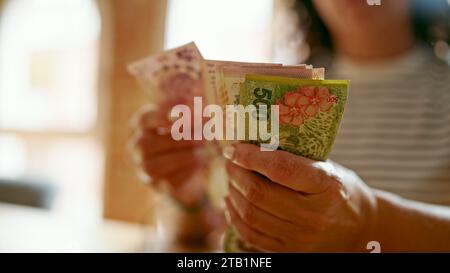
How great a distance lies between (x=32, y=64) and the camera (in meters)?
3.55

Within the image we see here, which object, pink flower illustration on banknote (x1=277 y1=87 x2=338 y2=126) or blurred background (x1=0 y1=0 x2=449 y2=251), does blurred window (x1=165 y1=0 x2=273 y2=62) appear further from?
pink flower illustration on banknote (x1=277 y1=87 x2=338 y2=126)

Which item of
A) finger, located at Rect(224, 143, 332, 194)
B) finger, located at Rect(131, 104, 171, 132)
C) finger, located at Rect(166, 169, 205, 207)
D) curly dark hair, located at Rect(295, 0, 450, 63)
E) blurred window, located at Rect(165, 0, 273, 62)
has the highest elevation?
blurred window, located at Rect(165, 0, 273, 62)

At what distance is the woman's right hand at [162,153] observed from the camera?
3.24 feet

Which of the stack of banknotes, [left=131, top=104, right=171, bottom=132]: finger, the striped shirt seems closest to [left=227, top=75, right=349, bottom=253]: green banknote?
the stack of banknotes

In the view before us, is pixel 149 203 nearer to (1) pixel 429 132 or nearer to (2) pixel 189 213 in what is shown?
(2) pixel 189 213

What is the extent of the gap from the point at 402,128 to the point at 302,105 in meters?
0.69

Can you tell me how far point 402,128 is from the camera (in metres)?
1.11

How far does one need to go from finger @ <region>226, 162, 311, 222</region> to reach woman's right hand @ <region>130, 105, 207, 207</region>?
447 mm

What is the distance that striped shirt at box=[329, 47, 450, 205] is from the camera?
3.44 feet

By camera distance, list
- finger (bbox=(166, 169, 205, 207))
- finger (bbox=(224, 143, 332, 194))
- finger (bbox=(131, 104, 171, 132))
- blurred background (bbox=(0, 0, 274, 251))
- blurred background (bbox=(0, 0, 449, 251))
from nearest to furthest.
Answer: finger (bbox=(224, 143, 332, 194)) < finger (bbox=(131, 104, 171, 132)) < finger (bbox=(166, 169, 205, 207)) < blurred background (bbox=(0, 0, 449, 251)) < blurred background (bbox=(0, 0, 274, 251))

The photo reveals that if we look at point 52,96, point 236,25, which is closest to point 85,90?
point 52,96

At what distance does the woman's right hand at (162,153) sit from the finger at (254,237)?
0.40 metres
